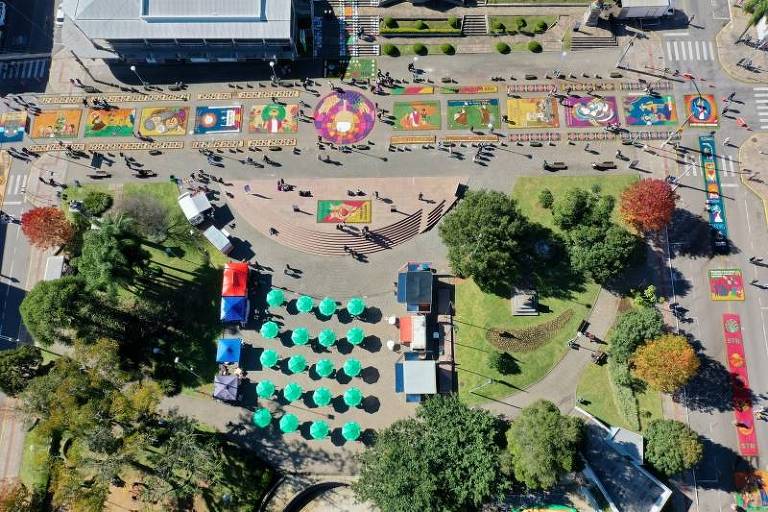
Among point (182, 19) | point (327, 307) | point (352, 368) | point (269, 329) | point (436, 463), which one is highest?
point (182, 19)

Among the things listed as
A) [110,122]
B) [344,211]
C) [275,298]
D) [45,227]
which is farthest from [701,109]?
[45,227]

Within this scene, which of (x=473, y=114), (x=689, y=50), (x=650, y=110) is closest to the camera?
(x=650, y=110)

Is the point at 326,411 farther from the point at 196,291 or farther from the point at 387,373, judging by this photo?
the point at 196,291

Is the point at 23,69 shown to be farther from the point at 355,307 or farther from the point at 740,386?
the point at 740,386

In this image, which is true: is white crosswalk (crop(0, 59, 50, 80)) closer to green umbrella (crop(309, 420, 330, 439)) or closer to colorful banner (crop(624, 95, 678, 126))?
green umbrella (crop(309, 420, 330, 439))

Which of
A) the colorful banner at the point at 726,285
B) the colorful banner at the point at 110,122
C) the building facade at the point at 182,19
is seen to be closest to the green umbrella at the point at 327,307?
the building facade at the point at 182,19

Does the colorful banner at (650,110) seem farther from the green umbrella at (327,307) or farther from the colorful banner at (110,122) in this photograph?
the colorful banner at (110,122)

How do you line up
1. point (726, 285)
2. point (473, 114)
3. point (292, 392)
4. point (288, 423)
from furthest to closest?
point (473, 114) → point (726, 285) → point (292, 392) → point (288, 423)
